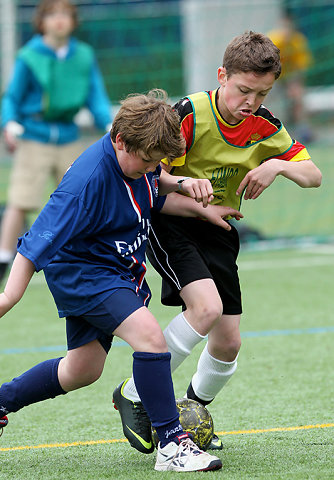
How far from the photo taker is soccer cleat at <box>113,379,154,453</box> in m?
3.22

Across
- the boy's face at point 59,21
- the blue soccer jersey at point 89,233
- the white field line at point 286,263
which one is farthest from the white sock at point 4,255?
the blue soccer jersey at point 89,233

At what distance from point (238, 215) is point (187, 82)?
24.1 ft

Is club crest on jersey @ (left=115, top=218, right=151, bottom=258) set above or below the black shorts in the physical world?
above

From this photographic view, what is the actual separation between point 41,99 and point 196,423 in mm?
4131

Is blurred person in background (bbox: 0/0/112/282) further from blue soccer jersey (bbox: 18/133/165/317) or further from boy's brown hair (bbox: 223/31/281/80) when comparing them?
blue soccer jersey (bbox: 18/133/165/317)

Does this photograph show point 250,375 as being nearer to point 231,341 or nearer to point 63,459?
point 231,341

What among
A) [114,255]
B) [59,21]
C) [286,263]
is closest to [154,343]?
[114,255]

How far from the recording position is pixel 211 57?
10.5m

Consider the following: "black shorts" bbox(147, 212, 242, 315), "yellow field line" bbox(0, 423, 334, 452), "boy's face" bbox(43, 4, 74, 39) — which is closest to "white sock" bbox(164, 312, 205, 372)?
"black shorts" bbox(147, 212, 242, 315)

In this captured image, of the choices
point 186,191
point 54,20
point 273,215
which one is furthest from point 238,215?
point 273,215

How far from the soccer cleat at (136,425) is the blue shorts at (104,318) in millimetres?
333

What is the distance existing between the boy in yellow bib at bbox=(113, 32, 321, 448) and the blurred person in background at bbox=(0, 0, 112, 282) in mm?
3343

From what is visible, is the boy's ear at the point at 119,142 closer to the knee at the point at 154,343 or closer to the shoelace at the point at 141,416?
the knee at the point at 154,343

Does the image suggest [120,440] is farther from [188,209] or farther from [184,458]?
[188,209]
